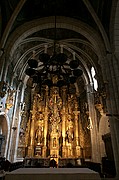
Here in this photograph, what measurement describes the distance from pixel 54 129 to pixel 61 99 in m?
3.82

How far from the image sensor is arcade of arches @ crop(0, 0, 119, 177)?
987 centimetres

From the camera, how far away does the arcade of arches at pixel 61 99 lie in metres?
9.87

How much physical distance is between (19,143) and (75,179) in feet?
42.2

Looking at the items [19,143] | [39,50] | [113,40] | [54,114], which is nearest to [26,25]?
[39,50]

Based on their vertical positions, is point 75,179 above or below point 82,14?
below

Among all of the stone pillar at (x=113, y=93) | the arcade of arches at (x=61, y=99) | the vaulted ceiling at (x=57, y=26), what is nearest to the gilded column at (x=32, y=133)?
the arcade of arches at (x=61, y=99)

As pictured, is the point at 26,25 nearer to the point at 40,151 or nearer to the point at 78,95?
the point at 78,95

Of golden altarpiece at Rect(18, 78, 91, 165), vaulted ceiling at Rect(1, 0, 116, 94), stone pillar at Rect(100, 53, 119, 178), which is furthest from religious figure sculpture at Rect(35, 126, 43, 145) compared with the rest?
stone pillar at Rect(100, 53, 119, 178)

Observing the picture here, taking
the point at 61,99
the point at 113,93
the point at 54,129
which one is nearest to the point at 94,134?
the point at 54,129

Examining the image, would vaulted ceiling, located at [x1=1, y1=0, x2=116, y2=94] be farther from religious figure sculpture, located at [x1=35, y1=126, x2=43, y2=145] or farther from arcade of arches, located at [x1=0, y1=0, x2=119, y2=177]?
religious figure sculpture, located at [x1=35, y1=126, x2=43, y2=145]

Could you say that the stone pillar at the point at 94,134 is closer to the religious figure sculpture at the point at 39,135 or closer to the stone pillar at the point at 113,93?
the stone pillar at the point at 113,93

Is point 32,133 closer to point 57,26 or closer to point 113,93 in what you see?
point 113,93

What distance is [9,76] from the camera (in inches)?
512

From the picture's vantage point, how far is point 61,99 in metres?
17.4
